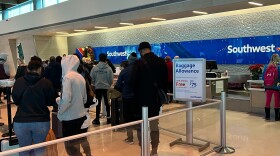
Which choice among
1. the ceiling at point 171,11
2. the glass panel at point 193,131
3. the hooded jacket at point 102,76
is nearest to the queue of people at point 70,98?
the glass panel at point 193,131

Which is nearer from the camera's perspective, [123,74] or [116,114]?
[123,74]

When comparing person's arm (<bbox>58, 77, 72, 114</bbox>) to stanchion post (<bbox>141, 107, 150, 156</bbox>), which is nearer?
stanchion post (<bbox>141, 107, 150, 156</bbox>)

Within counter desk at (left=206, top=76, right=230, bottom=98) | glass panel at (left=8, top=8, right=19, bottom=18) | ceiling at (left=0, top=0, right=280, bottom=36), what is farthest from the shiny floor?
glass panel at (left=8, top=8, right=19, bottom=18)

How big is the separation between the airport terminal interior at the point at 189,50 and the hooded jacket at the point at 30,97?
2.33ft

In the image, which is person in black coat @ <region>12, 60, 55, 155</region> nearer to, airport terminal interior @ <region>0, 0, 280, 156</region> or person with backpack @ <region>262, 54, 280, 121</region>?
airport terminal interior @ <region>0, 0, 280, 156</region>

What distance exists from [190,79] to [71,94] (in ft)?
7.12

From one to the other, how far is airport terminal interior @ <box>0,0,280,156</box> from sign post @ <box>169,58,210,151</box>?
4cm

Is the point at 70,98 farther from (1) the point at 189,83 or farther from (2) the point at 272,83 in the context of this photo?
(2) the point at 272,83

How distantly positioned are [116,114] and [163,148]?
1.90 meters

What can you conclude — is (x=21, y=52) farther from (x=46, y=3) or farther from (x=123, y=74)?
(x=123, y=74)

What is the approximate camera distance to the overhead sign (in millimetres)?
4703

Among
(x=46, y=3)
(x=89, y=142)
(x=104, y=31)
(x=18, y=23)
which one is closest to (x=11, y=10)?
(x=18, y=23)

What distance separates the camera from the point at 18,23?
18750 millimetres

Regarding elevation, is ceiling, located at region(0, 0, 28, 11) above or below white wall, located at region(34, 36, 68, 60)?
above
